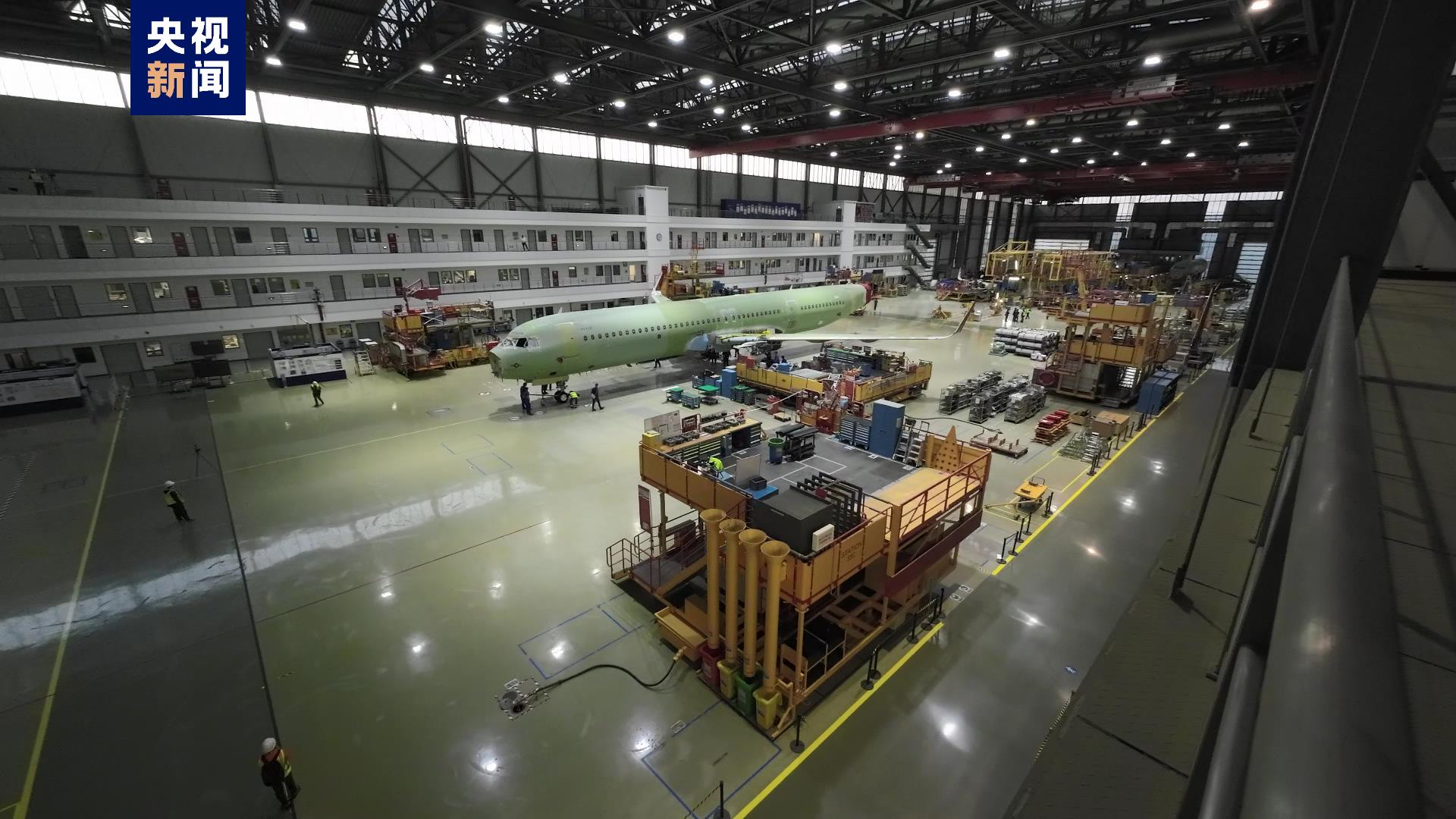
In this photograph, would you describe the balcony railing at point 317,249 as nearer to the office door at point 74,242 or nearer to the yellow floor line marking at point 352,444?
the office door at point 74,242

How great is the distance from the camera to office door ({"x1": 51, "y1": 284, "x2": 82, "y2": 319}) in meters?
26.3

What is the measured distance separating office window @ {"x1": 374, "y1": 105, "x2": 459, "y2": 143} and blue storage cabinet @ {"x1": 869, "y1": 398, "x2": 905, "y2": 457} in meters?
35.5

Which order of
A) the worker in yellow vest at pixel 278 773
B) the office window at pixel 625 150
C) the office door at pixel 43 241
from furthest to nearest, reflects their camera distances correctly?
1. the office window at pixel 625 150
2. the office door at pixel 43 241
3. the worker in yellow vest at pixel 278 773

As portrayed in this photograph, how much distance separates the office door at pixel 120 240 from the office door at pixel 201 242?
7.37ft

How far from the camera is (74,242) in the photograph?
86.3 ft

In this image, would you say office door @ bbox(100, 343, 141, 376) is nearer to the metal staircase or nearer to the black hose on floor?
the metal staircase

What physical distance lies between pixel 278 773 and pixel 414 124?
3900 centimetres

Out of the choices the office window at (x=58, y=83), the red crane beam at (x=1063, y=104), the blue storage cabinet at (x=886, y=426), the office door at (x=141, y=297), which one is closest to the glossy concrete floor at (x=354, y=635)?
the blue storage cabinet at (x=886, y=426)

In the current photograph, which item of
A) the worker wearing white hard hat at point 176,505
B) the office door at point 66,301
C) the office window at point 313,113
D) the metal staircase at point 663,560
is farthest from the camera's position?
the office window at point 313,113

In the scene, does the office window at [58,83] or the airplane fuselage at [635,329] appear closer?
the airplane fuselage at [635,329]

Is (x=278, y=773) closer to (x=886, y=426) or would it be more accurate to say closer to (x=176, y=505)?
(x=176, y=505)

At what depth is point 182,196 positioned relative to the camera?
99.9 ft

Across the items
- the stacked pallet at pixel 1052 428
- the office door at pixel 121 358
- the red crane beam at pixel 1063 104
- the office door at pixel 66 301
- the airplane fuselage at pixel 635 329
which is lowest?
the stacked pallet at pixel 1052 428

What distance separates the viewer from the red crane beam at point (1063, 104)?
2425 cm
